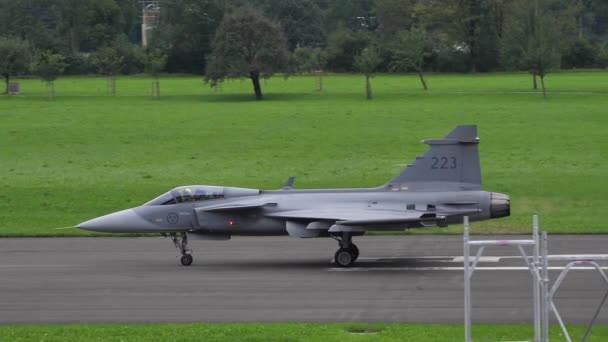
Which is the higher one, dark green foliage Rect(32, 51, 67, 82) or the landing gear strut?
dark green foliage Rect(32, 51, 67, 82)

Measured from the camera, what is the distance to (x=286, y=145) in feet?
165

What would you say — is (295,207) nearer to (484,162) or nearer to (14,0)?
(484,162)

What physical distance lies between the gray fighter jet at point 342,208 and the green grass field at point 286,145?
5901 mm

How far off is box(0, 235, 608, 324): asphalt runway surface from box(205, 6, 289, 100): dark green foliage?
159 feet

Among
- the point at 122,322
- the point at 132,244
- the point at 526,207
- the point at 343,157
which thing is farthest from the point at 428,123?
the point at 122,322

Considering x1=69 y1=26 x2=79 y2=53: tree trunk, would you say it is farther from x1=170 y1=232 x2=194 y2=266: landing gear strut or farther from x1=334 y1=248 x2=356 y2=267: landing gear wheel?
x1=334 y1=248 x2=356 y2=267: landing gear wheel

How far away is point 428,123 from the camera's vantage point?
57281 mm

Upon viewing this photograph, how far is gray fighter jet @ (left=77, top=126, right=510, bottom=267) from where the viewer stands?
24031mm

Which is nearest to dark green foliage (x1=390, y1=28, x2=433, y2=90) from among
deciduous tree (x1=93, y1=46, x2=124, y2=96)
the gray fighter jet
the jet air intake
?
deciduous tree (x1=93, y1=46, x2=124, y2=96)

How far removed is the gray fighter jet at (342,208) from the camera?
24.0 meters

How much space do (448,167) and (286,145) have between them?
26.0 metres

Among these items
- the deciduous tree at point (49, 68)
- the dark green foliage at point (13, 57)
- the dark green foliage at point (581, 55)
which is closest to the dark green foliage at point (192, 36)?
the dark green foliage at point (13, 57)

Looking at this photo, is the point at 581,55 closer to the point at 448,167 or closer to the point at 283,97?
the point at 283,97

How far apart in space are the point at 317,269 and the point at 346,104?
4611 centimetres
